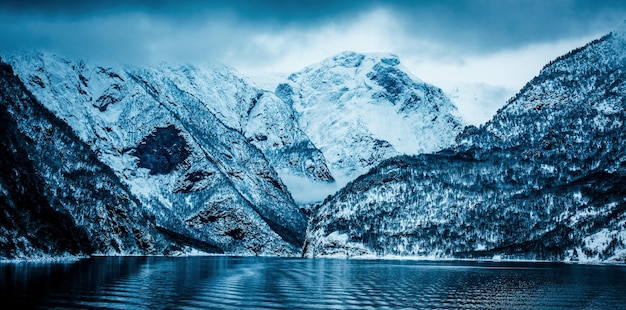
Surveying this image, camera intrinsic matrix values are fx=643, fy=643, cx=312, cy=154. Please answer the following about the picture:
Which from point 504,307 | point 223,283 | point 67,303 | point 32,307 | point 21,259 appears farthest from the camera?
point 21,259

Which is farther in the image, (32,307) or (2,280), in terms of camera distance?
(2,280)

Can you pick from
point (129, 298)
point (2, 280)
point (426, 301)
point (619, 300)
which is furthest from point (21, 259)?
point (619, 300)

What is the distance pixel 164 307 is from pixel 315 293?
111 ft

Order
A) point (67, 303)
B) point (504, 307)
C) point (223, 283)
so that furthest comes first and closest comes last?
point (223, 283) → point (504, 307) → point (67, 303)

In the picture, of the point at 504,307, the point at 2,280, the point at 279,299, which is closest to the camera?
the point at 504,307

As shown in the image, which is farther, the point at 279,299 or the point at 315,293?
the point at 315,293

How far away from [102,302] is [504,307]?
56540 mm

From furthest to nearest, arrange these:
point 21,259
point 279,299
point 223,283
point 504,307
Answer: point 21,259 → point 223,283 → point 279,299 → point 504,307

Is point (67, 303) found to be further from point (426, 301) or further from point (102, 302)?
point (426, 301)

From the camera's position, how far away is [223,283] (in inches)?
5172

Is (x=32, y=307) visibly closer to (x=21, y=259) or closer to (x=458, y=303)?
(x=458, y=303)

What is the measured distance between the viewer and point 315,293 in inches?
4400

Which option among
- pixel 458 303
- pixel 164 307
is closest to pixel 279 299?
pixel 164 307

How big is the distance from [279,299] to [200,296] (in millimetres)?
12376
